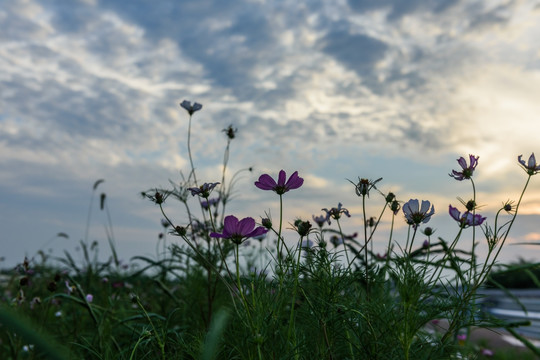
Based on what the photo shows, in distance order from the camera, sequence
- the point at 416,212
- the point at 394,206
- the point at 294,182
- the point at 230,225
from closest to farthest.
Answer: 1. the point at 230,225
2. the point at 294,182
3. the point at 416,212
4. the point at 394,206

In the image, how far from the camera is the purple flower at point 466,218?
2.15 m

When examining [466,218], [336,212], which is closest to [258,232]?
[336,212]

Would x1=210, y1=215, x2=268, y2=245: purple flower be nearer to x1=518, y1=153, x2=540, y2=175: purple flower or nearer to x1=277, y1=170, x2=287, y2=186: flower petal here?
x1=277, y1=170, x2=287, y2=186: flower petal

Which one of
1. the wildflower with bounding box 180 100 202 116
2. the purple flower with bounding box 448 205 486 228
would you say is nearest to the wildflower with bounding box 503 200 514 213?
the purple flower with bounding box 448 205 486 228

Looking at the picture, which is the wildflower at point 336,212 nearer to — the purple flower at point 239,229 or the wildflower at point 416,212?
the wildflower at point 416,212

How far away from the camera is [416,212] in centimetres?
202

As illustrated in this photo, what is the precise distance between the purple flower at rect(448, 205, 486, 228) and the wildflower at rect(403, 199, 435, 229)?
23cm

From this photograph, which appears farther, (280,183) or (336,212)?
(336,212)

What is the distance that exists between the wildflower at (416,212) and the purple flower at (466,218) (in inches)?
8.9

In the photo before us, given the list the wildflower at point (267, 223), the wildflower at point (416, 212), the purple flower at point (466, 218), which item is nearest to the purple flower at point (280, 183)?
the wildflower at point (267, 223)

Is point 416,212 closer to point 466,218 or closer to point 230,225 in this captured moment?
point 466,218

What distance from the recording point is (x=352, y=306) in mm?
1826

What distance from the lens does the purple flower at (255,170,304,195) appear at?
181 centimetres

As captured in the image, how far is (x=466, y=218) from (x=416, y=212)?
28cm
